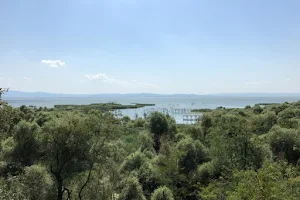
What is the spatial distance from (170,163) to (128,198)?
23.6 ft

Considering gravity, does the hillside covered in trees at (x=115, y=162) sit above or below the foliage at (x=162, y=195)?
above

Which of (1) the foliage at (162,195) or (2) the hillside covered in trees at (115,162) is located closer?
(2) the hillside covered in trees at (115,162)

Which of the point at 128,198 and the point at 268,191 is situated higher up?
the point at 268,191

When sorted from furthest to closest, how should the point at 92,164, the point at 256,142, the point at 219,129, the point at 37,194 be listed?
the point at 219,129, the point at 256,142, the point at 92,164, the point at 37,194

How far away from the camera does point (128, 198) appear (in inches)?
1113

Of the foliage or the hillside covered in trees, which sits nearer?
the hillside covered in trees

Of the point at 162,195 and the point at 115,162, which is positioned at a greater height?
the point at 115,162

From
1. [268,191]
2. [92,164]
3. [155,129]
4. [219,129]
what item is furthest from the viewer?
[155,129]

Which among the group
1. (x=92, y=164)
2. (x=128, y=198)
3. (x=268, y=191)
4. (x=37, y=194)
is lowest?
(x=128, y=198)

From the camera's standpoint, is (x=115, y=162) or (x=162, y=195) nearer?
(x=162, y=195)

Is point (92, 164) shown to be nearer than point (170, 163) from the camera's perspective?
Yes

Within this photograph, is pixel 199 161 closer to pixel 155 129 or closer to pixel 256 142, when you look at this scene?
pixel 256 142

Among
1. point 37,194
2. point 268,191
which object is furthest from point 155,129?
point 268,191

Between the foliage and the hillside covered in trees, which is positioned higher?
the hillside covered in trees
